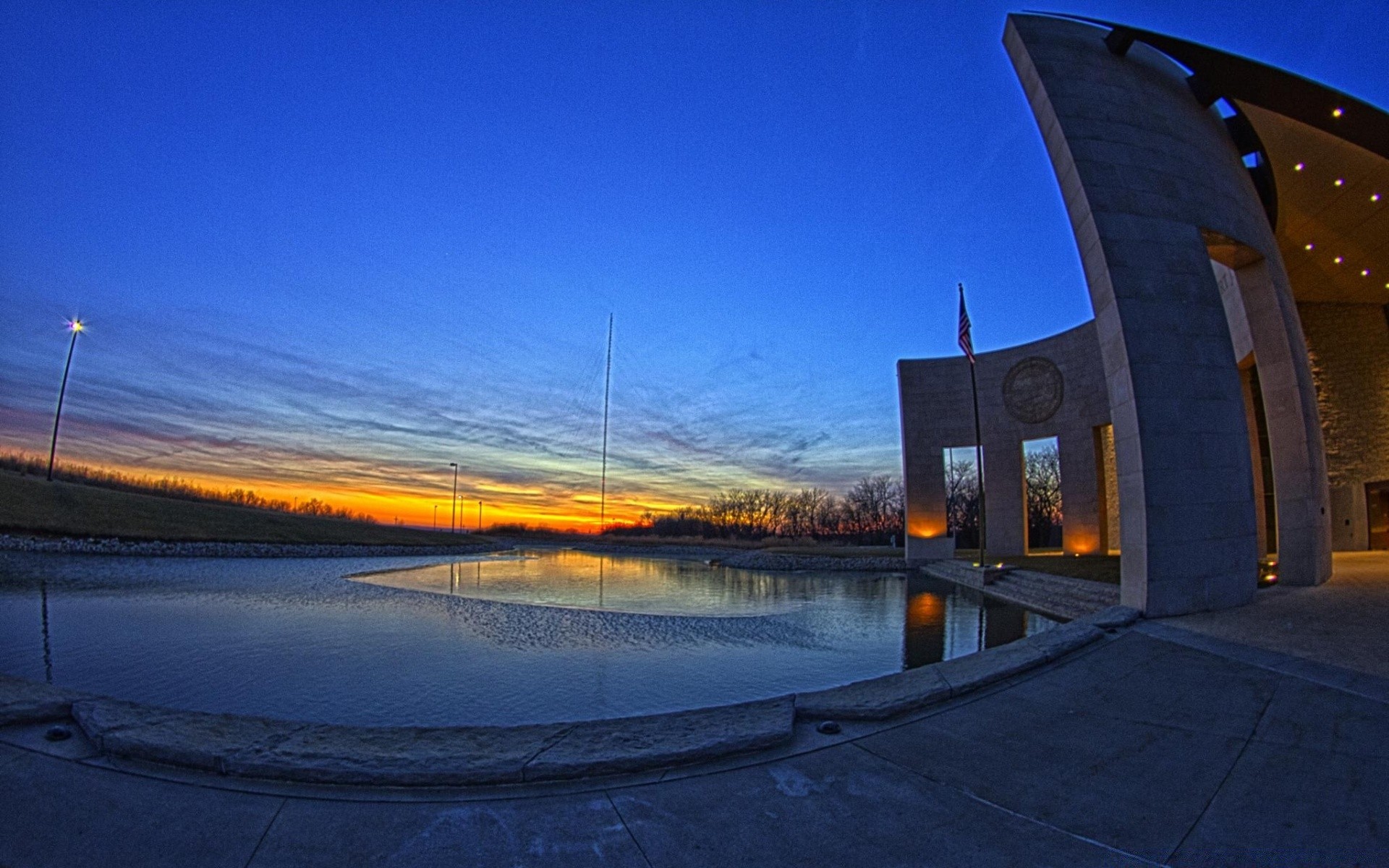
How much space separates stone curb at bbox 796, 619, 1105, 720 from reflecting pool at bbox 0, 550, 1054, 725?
140 cm

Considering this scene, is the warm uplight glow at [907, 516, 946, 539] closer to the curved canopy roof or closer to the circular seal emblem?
the circular seal emblem

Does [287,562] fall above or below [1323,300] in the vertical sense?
below

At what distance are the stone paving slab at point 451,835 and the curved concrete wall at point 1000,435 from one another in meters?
30.3

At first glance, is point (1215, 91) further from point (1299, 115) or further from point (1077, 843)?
point (1077, 843)

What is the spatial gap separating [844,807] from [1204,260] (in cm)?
1268

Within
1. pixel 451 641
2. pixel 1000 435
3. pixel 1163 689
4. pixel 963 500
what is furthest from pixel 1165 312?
pixel 963 500

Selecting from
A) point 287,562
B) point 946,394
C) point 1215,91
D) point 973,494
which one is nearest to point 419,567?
point 287,562

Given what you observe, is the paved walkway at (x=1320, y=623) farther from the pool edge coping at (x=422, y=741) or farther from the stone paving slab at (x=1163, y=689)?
the pool edge coping at (x=422, y=741)

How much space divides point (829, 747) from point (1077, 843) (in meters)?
1.64

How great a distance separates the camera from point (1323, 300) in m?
23.1

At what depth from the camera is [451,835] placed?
10.1ft

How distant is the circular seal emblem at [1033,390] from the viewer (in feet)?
96.4

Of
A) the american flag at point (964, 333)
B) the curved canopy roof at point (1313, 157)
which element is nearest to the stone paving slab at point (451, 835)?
the curved canopy roof at point (1313, 157)

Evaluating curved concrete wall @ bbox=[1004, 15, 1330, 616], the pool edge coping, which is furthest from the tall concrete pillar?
the pool edge coping
